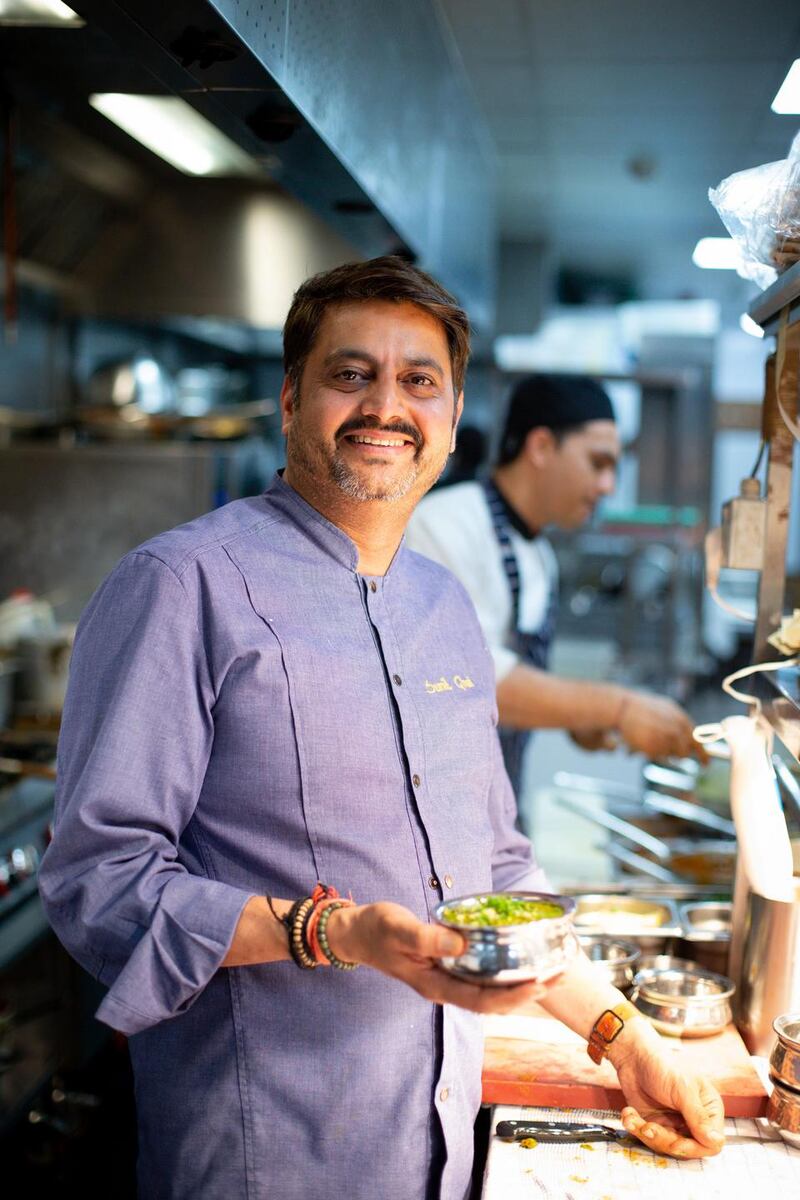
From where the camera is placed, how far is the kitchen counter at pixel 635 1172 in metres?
1.48

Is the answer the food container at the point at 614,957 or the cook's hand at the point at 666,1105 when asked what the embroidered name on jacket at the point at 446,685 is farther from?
the food container at the point at 614,957

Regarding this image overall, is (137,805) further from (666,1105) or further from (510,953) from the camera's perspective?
(666,1105)

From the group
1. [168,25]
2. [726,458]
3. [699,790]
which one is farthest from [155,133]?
[726,458]

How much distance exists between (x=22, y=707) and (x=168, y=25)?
2680 millimetres

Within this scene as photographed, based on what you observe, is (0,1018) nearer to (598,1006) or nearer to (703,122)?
(598,1006)

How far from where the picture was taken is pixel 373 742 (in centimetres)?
151

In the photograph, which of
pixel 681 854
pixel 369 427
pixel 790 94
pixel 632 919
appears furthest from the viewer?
pixel 790 94

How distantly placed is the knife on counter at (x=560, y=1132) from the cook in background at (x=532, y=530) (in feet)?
4.58

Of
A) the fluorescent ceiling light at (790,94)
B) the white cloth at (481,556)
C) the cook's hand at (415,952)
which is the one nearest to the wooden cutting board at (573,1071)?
the cook's hand at (415,952)

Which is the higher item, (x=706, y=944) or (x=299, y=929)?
(x=299, y=929)

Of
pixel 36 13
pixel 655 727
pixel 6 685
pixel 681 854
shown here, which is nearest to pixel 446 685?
pixel 655 727

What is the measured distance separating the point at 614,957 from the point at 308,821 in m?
0.94

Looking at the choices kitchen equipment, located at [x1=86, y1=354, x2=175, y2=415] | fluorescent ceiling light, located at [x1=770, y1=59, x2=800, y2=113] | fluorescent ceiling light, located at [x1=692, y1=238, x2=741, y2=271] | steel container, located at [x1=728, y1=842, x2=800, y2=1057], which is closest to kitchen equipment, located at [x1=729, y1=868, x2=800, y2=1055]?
steel container, located at [x1=728, y1=842, x2=800, y2=1057]

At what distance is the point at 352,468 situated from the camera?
1573mm
